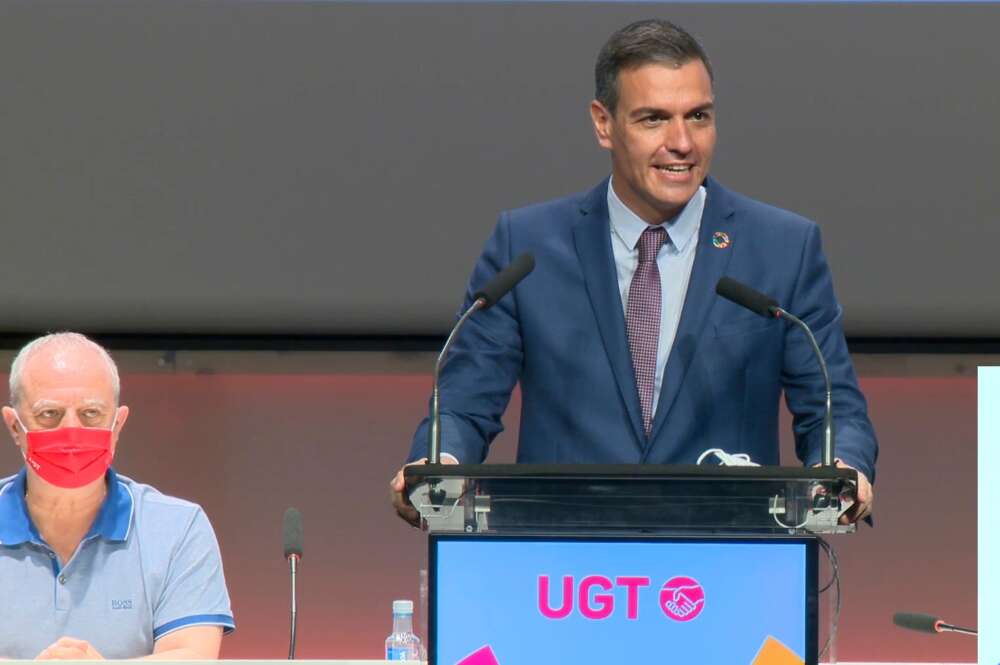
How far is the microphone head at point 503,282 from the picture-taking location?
2123mm

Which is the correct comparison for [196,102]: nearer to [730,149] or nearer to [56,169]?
[56,169]

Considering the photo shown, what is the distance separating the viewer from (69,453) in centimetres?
253

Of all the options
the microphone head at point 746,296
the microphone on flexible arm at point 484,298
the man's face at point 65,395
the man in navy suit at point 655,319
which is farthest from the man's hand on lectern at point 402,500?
the man's face at point 65,395

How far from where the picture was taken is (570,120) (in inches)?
157

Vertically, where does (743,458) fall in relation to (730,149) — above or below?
below

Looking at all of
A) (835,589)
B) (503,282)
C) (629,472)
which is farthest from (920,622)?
(503,282)

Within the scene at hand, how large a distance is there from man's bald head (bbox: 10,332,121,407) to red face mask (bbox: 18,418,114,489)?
9cm

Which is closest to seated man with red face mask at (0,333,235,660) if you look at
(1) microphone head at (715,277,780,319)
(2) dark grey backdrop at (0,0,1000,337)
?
(1) microphone head at (715,277,780,319)

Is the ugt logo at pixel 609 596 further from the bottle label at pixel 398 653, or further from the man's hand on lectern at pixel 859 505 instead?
the bottle label at pixel 398 653

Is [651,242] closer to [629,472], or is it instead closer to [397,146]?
→ [629,472]

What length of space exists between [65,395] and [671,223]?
39.5 inches

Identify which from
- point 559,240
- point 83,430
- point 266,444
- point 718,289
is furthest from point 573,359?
point 266,444

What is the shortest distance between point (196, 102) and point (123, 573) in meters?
1.71

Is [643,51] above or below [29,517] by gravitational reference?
above
